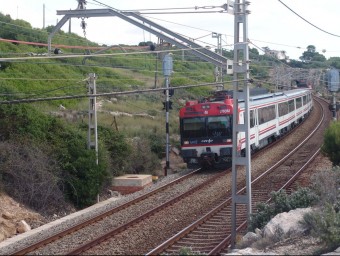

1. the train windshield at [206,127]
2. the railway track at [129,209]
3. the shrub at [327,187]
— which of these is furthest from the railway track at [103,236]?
the train windshield at [206,127]

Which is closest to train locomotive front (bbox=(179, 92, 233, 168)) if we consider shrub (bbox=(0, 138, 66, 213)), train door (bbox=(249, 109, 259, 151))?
train door (bbox=(249, 109, 259, 151))

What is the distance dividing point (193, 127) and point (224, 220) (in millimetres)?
10623

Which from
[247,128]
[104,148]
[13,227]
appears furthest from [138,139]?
[247,128]

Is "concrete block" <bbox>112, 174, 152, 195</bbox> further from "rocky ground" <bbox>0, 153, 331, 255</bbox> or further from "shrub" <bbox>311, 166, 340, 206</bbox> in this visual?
"shrub" <bbox>311, 166, 340, 206</bbox>

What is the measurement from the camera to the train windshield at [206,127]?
1056 inches

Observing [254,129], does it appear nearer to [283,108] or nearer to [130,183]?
[130,183]

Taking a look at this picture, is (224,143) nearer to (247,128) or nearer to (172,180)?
(172,180)

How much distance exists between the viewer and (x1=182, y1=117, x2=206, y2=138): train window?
89.2 ft

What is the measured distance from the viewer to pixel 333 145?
23797mm

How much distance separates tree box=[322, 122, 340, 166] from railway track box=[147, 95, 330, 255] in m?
1.33

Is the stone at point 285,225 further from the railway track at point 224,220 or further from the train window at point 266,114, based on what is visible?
the train window at point 266,114

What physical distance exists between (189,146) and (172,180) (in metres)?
2.63

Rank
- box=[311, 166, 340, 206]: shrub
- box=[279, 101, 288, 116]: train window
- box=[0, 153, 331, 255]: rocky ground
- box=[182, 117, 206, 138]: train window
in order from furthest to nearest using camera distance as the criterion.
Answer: box=[279, 101, 288, 116]: train window, box=[182, 117, 206, 138]: train window, box=[311, 166, 340, 206]: shrub, box=[0, 153, 331, 255]: rocky ground

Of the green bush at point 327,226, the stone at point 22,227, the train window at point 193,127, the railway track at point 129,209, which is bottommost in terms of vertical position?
the stone at point 22,227
